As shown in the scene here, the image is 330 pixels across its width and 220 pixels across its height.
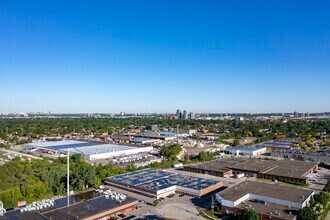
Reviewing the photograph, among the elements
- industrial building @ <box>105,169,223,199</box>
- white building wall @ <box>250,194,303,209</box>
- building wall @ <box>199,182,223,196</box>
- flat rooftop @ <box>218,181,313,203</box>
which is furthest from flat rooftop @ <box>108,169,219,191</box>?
white building wall @ <box>250,194,303,209</box>

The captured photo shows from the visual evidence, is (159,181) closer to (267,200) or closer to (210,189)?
(210,189)

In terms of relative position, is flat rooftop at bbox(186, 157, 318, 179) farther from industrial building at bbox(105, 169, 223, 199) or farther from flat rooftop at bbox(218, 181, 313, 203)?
flat rooftop at bbox(218, 181, 313, 203)

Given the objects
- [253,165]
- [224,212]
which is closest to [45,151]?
[253,165]

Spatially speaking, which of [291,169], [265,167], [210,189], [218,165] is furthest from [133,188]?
[291,169]

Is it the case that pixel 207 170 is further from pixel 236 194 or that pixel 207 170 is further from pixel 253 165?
pixel 236 194

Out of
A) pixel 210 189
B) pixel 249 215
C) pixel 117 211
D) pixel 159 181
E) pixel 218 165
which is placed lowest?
pixel 117 211

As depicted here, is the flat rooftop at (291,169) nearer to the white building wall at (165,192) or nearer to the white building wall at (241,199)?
the white building wall at (241,199)

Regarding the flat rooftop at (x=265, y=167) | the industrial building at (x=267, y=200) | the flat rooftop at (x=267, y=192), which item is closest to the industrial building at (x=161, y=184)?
the flat rooftop at (x=267, y=192)
